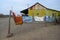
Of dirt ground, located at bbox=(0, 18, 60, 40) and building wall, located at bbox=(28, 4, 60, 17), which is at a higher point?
building wall, located at bbox=(28, 4, 60, 17)

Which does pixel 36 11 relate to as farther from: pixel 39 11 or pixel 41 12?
pixel 41 12

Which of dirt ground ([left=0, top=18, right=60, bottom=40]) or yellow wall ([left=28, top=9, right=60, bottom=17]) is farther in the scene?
yellow wall ([left=28, top=9, right=60, bottom=17])

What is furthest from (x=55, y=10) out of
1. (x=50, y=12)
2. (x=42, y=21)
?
(x=42, y=21)

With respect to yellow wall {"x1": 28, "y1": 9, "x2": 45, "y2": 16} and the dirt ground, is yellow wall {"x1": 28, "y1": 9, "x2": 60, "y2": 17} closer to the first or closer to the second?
yellow wall {"x1": 28, "y1": 9, "x2": 45, "y2": 16}

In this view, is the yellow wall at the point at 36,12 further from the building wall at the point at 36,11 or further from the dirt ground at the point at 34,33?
the dirt ground at the point at 34,33

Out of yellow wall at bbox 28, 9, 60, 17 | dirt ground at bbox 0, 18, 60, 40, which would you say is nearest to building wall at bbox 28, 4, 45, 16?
yellow wall at bbox 28, 9, 60, 17

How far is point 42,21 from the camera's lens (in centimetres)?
3528

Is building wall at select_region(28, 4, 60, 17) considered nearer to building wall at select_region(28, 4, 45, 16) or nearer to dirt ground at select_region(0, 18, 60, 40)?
building wall at select_region(28, 4, 45, 16)

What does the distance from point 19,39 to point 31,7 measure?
2262 cm

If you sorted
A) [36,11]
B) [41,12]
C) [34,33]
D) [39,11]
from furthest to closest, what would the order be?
1. [39,11]
2. [36,11]
3. [41,12]
4. [34,33]

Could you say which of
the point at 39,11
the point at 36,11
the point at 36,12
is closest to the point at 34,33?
the point at 36,12

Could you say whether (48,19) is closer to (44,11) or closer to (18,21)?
(44,11)

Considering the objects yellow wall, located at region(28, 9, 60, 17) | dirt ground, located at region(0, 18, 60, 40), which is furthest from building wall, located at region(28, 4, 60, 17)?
dirt ground, located at region(0, 18, 60, 40)

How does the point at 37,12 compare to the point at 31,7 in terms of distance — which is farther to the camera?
the point at 31,7
